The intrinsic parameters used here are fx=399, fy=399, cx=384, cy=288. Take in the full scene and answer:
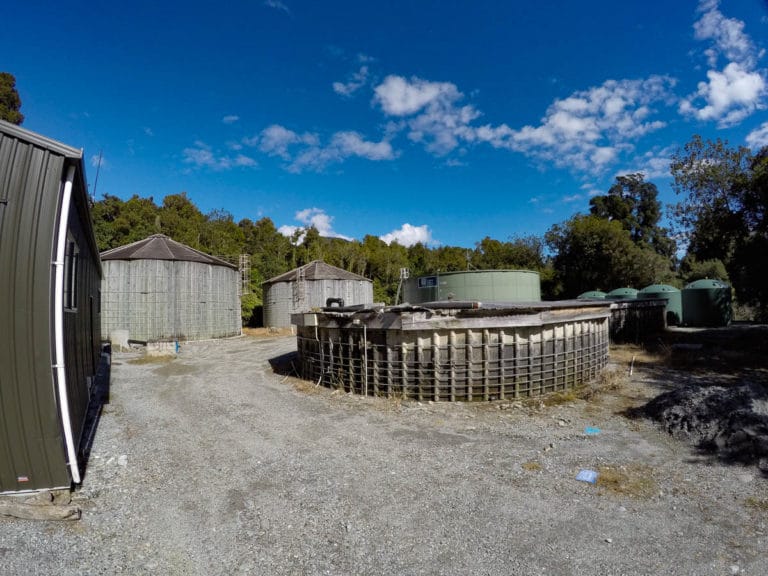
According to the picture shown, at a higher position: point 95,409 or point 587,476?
point 95,409

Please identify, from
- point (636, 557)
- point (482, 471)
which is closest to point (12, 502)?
point (482, 471)

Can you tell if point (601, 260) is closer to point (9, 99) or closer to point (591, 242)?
point (591, 242)

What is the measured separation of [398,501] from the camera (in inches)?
213

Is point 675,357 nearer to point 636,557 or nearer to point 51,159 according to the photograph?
point 636,557

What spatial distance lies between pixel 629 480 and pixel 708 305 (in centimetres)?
3080

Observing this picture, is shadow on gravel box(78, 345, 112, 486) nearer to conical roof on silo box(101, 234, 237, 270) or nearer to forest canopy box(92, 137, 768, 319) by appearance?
conical roof on silo box(101, 234, 237, 270)

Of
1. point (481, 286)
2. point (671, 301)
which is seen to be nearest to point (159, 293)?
point (481, 286)

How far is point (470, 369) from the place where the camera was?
1062 cm

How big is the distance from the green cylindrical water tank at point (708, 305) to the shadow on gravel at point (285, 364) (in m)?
29.5

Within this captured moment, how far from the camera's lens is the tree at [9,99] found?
34.2 m

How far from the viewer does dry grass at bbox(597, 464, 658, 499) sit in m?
5.60

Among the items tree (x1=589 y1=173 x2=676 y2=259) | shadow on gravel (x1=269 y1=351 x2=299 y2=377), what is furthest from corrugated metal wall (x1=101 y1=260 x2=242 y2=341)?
tree (x1=589 y1=173 x2=676 y2=259)

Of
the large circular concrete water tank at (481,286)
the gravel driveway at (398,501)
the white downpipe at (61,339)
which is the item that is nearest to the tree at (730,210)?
the large circular concrete water tank at (481,286)

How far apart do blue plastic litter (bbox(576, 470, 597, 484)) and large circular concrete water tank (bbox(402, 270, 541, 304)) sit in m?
16.3
